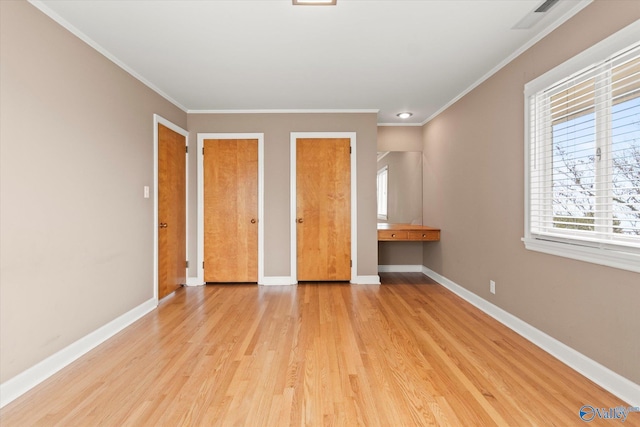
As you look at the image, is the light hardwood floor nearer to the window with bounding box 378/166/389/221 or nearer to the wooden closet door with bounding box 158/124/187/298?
the wooden closet door with bounding box 158/124/187/298

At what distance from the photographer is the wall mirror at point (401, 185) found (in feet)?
16.8

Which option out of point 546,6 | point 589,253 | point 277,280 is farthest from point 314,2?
point 277,280

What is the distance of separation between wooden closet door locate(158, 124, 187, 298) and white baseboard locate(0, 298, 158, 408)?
0.73 m

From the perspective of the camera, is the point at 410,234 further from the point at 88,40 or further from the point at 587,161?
the point at 88,40

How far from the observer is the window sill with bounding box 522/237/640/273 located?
5.93 ft

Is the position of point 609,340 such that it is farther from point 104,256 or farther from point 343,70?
point 104,256

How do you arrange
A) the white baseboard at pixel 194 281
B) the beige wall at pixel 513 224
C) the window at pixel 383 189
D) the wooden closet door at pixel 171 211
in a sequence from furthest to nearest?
the window at pixel 383 189, the white baseboard at pixel 194 281, the wooden closet door at pixel 171 211, the beige wall at pixel 513 224

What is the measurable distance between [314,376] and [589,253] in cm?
196

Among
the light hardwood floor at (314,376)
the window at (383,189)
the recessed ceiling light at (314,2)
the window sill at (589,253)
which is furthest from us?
the window at (383,189)

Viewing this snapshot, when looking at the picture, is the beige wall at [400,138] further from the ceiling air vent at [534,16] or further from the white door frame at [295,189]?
the ceiling air vent at [534,16]

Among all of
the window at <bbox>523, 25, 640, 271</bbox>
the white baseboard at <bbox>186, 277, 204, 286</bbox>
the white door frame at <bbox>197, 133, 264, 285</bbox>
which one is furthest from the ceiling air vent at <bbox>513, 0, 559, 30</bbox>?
the white baseboard at <bbox>186, 277, 204, 286</bbox>

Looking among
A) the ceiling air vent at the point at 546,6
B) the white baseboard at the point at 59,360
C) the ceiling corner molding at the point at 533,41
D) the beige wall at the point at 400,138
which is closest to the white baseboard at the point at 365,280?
the beige wall at the point at 400,138

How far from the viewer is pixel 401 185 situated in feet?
16.8

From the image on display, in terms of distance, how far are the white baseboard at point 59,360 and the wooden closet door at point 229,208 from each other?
4.49 feet
